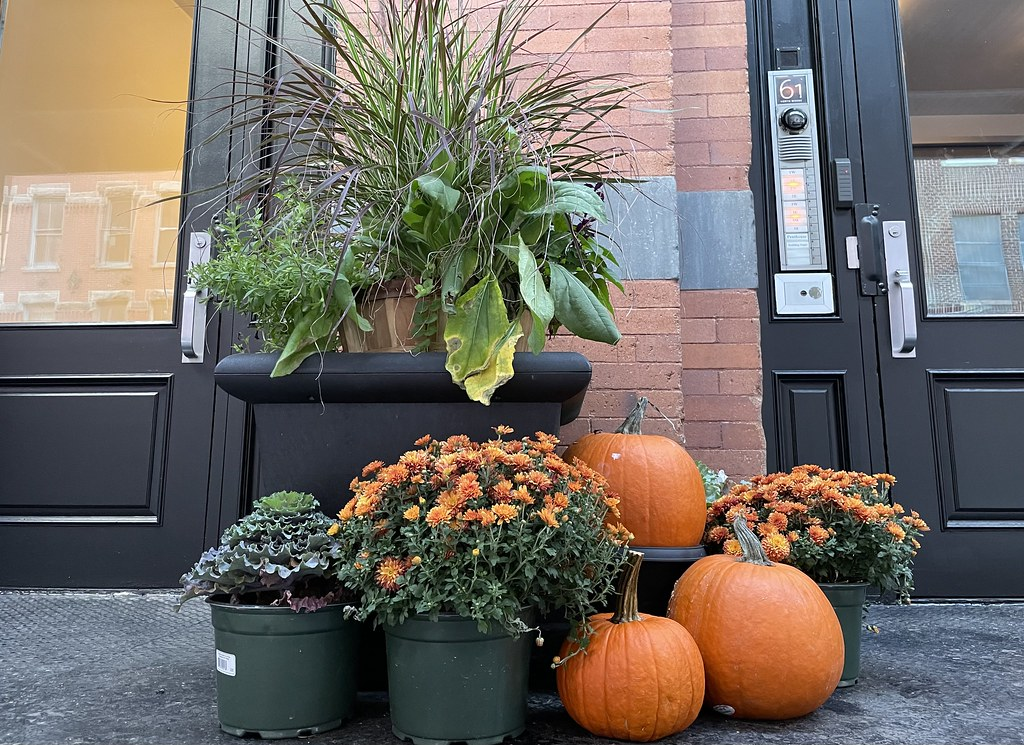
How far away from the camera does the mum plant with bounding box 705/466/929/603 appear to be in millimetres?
1453

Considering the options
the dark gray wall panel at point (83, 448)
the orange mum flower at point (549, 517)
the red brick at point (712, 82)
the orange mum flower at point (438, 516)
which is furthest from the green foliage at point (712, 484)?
the dark gray wall panel at point (83, 448)

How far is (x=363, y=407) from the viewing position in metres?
1.44

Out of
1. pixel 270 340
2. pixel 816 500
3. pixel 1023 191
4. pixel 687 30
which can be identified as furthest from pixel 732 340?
pixel 270 340

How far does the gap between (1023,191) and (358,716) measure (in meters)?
2.81

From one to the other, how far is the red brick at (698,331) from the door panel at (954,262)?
1.99ft

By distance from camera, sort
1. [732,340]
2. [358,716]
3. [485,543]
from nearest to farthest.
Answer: [485,543] → [358,716] → [732,340]

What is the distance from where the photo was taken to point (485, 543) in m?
1.09

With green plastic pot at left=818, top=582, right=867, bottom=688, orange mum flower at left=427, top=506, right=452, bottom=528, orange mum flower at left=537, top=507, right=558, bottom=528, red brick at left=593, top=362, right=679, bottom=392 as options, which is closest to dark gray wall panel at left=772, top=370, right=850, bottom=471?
red brick at left=593, top=362, right=679, bottom=392

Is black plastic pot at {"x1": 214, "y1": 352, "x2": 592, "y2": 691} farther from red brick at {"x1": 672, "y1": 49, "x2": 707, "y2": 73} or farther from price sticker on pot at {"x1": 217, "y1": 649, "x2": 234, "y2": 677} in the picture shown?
red brick at {"x1": 672, "y1": 49, "x2": 707, "y2": 73}

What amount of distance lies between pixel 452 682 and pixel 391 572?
200mm

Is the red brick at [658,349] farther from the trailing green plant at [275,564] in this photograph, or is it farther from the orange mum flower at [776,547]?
the trailing green plant at [275,564]

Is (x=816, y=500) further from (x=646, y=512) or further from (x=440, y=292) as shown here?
(x=440, y=292)

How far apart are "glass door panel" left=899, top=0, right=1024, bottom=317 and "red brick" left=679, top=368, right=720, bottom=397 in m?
0.83

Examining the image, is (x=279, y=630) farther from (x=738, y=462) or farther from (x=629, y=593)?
(x=738, y=462)
